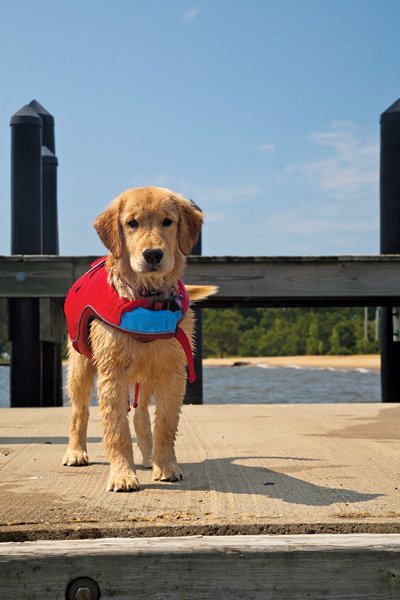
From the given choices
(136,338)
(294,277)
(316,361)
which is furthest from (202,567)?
(316,361)

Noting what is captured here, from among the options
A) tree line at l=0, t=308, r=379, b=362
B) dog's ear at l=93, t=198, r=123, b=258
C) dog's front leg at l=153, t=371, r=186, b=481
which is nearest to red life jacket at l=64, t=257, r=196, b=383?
dog's front leg at l=153, t=371, r=186, b=481

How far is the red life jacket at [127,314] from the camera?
4.79 meters

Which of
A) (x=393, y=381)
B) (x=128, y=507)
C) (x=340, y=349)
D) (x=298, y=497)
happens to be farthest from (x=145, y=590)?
(x=340, y=349)

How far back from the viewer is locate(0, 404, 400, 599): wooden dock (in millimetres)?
3633

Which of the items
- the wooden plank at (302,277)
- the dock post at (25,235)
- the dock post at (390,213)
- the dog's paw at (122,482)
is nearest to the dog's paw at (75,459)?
the dog's paw at (122,482)

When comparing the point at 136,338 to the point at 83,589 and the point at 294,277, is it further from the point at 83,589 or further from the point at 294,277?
the point at 294,277

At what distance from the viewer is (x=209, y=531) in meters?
3.77

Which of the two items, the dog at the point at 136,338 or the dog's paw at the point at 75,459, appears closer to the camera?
the dog at the point at 136,338

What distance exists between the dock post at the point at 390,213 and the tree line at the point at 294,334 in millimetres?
67667

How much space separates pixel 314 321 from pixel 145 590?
82457 millimetres

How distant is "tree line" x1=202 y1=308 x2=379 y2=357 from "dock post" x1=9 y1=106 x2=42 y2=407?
229 feet

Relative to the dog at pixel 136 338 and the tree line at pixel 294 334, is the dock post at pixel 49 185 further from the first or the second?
the tree line at pixel 294 334

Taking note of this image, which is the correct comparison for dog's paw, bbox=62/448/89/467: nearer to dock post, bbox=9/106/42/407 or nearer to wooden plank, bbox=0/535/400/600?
wooden plank, bbox=0/535/400/600

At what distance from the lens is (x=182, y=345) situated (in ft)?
16.4
